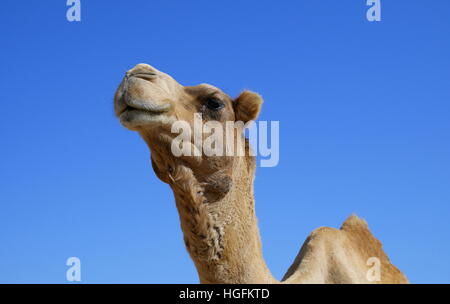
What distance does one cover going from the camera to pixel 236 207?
17.3 feet

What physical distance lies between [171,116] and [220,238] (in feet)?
3.41

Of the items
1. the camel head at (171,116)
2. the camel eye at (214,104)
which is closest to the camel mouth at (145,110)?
the camel head at (171,116)

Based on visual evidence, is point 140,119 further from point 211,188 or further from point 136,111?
point 211,188

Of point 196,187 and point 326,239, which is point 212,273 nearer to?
point 196,187

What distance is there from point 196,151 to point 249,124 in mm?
851

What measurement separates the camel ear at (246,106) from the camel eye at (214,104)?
31 cm

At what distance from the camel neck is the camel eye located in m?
0.63

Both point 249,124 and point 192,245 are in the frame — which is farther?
point 249,124

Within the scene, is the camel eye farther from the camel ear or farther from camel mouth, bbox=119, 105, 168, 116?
camel mouth, bbox=119, 105, 168, 116

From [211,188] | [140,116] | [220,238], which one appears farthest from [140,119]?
[220,238]
